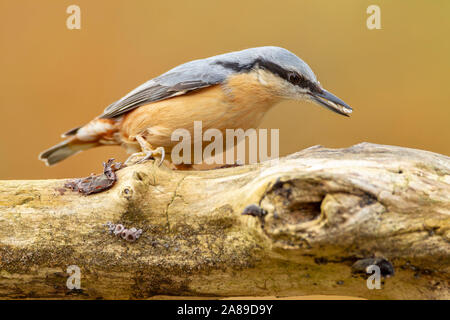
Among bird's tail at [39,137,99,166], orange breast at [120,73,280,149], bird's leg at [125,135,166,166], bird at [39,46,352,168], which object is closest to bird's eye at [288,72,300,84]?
bird at [39,46,352,168]

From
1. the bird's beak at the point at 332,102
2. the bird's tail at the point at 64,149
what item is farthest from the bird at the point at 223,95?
the bird's tail at the point at 64,149

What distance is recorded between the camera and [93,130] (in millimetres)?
2654

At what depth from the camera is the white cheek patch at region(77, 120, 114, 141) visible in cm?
261

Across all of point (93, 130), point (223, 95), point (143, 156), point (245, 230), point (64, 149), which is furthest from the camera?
point (64, 149)

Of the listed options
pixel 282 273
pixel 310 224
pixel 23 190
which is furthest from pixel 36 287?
pixel 310 224

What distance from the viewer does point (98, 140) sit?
2.74 m

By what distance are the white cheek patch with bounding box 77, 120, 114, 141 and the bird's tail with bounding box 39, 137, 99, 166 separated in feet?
0.17

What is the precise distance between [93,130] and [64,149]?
12.0 inches

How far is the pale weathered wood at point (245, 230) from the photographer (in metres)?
1.40

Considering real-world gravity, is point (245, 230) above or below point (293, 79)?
below

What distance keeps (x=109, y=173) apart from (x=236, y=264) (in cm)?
61

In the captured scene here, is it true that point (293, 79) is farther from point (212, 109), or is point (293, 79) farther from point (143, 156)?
point (143, 156)

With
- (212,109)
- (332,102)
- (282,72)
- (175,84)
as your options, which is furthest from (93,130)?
(332,102)

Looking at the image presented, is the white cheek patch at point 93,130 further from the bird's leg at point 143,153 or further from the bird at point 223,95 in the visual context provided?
the bird's leg at point 143,153
